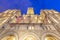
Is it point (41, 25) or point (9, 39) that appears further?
point (41, 25)

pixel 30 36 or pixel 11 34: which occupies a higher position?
pixel 11 34

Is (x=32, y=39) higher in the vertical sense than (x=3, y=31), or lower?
lower

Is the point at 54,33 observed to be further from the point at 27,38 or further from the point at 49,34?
the point at 27,38

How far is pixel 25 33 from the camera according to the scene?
1602 centimetres

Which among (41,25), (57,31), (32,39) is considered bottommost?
(32,39)

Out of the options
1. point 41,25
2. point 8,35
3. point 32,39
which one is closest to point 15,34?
point 8,35

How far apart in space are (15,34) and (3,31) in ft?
5.26

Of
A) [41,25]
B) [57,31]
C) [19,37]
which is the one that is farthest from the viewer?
[41,25]

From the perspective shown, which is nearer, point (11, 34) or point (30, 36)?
point (30, 36)

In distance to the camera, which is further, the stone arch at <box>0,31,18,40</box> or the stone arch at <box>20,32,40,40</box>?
A: the stone arch at <box>0,31,18,40</box>

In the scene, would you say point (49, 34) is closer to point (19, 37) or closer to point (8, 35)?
point (19, 37)

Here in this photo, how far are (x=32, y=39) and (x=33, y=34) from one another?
0.62 m

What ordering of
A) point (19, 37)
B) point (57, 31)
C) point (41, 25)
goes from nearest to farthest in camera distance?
point (19, 37) < point (57, 31) < point (41, 25)

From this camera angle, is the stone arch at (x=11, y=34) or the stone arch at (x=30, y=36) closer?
the stone arch at (x=30, y=36)
